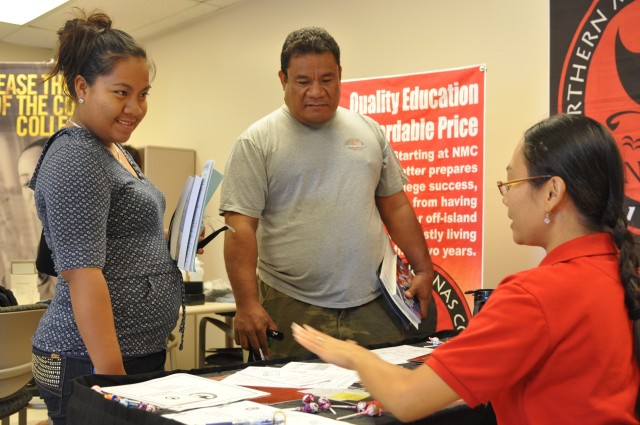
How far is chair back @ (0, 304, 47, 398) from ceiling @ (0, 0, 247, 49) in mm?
3224

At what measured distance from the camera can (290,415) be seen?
46.4 inches

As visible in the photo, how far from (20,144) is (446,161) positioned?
2.58m

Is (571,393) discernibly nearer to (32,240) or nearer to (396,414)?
(396,414)

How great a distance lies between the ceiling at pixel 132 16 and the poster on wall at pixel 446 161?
7.80ft

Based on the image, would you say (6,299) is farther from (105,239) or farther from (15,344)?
(105,239)

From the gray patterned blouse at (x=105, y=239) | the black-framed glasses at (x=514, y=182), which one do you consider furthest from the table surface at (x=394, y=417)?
the black-framed glasses at (x=514, y=182)

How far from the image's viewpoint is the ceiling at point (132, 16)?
5508 mm

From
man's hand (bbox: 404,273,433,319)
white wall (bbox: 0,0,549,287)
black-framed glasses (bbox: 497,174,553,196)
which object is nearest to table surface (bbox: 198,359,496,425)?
black-framed glasses (bbox: 497,174,553,196)

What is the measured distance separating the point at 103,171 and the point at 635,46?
2.82 metres

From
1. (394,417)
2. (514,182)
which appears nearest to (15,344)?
(394,417)

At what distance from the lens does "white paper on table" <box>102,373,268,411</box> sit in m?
1.22

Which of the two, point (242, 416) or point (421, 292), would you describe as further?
point (421, 292)

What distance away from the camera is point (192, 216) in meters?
1.58

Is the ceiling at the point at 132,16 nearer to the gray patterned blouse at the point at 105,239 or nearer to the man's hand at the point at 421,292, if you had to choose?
the man's hand at the point at 421,292
